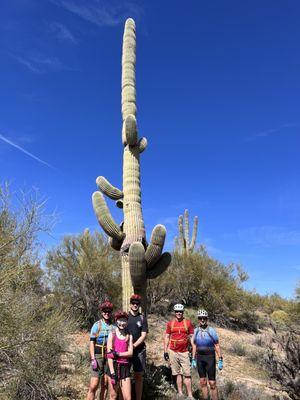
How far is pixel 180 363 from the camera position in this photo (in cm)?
679

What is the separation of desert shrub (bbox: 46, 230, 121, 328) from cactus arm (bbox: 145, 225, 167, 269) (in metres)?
5.64

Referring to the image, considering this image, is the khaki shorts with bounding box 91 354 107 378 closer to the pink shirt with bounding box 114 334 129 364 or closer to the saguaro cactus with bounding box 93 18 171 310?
the pink shirt with bounding box 114 334 129 364

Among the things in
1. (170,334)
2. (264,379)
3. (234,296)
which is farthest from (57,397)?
(234,296)

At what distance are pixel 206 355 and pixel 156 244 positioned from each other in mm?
2121

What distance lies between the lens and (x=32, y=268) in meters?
7.82

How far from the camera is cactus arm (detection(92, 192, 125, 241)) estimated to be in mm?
8086

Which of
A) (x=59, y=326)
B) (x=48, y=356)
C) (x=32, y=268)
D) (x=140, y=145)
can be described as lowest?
(x=48, y=356)

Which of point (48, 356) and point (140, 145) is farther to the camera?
point (140, 145)

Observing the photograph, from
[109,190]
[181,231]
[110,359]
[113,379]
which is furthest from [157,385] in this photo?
[181,231]

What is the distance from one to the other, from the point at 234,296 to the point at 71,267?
7.96 m

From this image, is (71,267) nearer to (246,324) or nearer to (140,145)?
(140,145)

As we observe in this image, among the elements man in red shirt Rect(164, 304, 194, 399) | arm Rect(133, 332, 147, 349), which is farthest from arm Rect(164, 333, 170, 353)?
arm Rect(133, 332, 147, 349)

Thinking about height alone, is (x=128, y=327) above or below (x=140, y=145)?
below

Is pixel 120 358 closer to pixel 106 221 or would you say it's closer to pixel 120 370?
pixel 120 370
